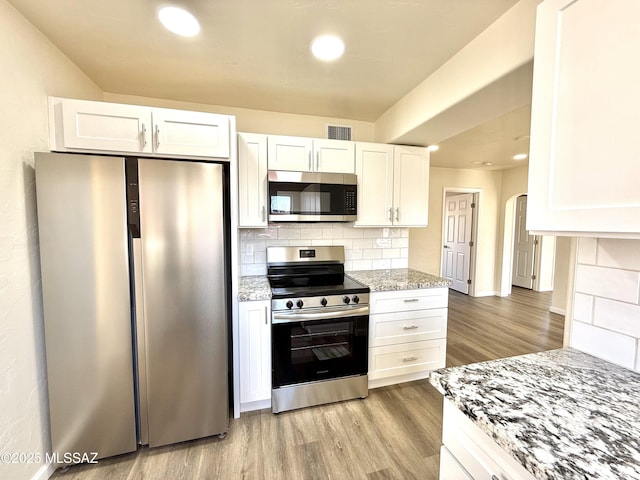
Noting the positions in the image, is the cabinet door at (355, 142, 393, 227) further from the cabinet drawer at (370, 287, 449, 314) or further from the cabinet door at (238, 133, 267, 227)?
the cabinet door at (238, 133, 267, 227)

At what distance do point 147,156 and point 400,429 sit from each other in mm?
2587

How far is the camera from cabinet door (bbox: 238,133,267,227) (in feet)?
7.64

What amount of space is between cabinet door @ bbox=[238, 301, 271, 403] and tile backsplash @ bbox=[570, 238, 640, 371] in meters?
1.74

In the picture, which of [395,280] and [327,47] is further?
[395,280]

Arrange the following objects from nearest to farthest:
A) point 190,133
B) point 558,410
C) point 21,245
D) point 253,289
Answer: point 558,410 < point 21,245 < point 190,133 < point 253,289

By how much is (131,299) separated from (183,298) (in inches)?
11.3

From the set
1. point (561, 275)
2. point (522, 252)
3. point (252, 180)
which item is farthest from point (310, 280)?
point (522, 252)

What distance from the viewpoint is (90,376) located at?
1.61 meters

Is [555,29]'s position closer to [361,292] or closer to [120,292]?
[361,292]

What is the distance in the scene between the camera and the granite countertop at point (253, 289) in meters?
2.01

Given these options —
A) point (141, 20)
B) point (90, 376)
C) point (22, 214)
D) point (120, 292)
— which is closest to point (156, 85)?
point (141, 20)

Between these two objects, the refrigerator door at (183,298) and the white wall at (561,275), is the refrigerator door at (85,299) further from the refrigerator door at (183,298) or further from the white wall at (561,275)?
the white wall at (561,275)

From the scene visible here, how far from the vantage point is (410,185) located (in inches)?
110

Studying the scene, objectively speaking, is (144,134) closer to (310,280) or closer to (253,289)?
(253,289)
